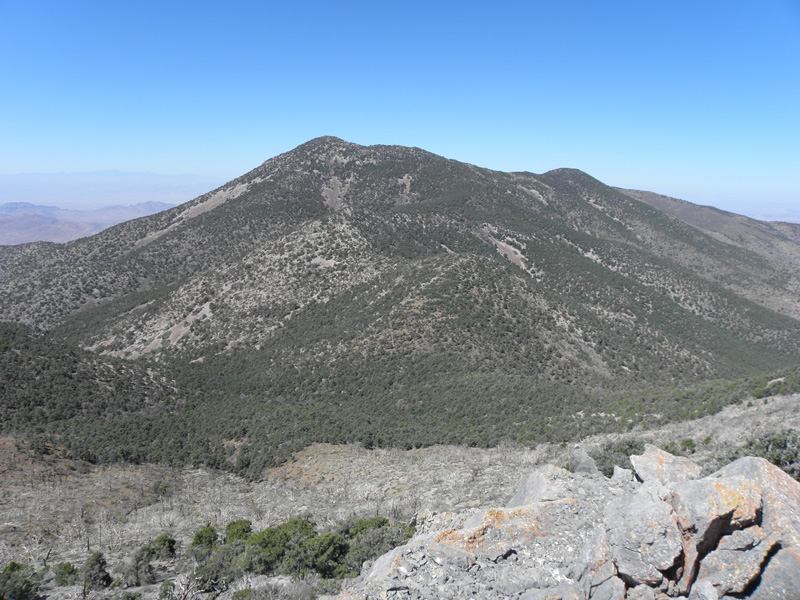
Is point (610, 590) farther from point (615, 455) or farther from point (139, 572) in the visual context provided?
point (139, 572)

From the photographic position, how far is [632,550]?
6496 mm

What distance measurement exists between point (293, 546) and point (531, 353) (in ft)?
93.3

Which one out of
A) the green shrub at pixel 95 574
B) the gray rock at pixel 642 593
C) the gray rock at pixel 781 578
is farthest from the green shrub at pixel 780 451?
the green shrub at pixel 95 574

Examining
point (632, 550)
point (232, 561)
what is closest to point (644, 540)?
point (632, 550)

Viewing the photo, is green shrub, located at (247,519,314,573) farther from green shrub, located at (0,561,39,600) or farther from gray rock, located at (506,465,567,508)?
gray rock, located at (506,465,567,508)

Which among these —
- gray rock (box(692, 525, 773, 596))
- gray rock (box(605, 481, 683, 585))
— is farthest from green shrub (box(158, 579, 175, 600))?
gray rock (box(692, 525, 773, 596))

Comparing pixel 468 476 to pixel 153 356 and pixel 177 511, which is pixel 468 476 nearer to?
pixel 177 511

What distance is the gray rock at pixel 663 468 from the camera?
366 inches

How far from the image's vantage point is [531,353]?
116 ft

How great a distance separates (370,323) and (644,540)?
103 feet

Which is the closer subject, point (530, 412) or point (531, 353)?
point (530, 412)

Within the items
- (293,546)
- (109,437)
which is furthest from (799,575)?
(109,437)

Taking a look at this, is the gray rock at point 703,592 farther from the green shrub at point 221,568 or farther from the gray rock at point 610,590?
the green shrub at point 221,568

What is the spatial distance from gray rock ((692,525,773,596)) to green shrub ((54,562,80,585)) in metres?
12.5
